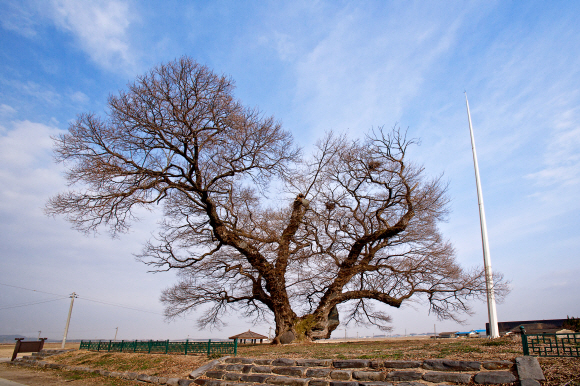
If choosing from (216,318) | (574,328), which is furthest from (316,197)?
(574,328)

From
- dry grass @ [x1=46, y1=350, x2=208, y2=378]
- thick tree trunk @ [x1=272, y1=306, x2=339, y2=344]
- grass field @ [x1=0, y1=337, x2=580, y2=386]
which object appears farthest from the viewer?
thick tree trunk @ [x1=272, y1=306, x2=339, y2=344]

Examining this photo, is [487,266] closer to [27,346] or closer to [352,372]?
[352,372]

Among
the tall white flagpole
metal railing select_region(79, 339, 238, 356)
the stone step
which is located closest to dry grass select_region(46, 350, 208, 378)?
metal railing select_region(79, 339, 238, 356)

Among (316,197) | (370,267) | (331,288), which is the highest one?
(316,197)

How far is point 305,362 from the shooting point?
26.6 ft

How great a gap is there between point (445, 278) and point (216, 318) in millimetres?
11092

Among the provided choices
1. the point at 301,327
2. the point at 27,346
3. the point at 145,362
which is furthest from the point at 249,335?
the point at 145,362

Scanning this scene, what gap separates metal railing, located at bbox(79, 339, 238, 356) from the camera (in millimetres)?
10867

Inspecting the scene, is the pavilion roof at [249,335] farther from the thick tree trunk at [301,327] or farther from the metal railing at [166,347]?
the thick tree trunk at [301,327]

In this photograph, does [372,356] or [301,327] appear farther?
[301,327]

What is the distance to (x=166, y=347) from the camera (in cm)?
1278

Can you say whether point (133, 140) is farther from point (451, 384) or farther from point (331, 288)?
point (451, 384)

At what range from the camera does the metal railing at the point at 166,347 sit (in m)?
10.9

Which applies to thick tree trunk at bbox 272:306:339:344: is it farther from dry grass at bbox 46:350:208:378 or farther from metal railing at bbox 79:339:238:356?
dry grass at bbox 46:350:208:378
